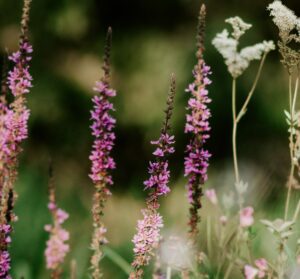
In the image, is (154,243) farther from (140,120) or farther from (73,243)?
(140,120)

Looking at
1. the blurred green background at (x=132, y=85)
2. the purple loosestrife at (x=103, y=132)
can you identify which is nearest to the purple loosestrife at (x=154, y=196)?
the purple loosestrife at (x=103, y=132)

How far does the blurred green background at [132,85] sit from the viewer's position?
19.3 ft

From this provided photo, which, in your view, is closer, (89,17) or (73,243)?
(73,243)

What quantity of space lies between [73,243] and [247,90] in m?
2.78

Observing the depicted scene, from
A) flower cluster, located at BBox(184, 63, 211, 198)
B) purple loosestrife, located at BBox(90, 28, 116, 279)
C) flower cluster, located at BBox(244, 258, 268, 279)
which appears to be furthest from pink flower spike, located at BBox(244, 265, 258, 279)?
purple loosestrife, located at BBox(90, 28, 116, 279)

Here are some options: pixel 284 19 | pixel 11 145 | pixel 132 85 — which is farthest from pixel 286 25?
pixel 132 85

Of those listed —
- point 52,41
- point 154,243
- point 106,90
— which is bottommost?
point 154,243

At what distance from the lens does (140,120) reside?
247 inches

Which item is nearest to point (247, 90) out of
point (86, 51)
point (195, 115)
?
point (86, 51)

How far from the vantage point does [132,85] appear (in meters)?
6.30

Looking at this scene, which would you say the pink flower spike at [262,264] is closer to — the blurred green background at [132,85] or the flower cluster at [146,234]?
the flower cluster at [146,234]

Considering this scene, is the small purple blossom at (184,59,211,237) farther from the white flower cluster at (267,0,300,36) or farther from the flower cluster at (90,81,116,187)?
the white flower cluster at (267,0,300,36)

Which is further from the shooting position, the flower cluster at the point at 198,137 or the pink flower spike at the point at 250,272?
the pink flower spike at the point at 250,272

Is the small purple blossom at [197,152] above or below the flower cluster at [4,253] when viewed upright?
above
